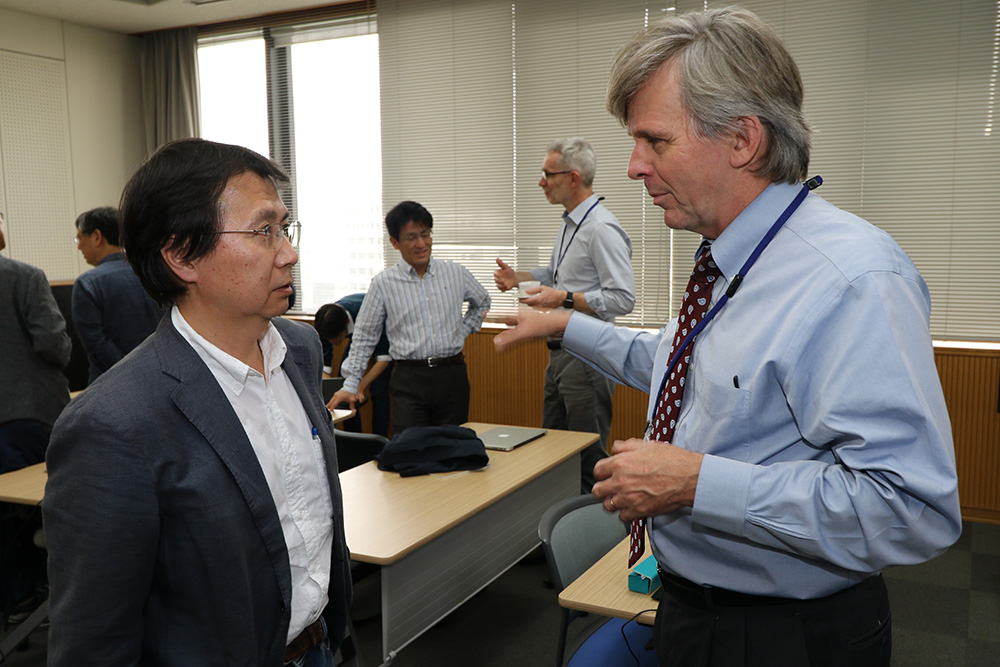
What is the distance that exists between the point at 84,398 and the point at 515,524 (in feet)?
6.71

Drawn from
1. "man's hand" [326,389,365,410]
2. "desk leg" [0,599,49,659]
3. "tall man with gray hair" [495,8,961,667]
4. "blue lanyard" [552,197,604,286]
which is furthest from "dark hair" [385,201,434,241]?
"tall man with gray hair" [495,8,961,667]

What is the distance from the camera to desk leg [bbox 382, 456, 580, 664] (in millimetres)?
2281

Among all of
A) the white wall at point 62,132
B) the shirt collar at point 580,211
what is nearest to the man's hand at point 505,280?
the shirt collar at point 580,211

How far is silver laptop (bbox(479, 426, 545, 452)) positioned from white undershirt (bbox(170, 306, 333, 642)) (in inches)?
74.4

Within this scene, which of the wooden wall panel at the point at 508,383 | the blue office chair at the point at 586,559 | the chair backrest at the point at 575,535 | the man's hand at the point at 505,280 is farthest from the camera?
the wooden wall panel at the point at 508,383

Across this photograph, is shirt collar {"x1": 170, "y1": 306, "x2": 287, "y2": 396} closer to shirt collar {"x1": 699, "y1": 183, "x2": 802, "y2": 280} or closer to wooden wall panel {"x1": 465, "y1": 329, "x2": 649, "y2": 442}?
shirt collar {"x1": 699, "y1": 183, "x2": 802, "y2": 280}

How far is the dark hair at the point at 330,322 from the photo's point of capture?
15.0ft

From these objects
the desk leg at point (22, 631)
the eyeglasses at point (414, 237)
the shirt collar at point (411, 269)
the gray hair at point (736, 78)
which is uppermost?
the gray hair at point (736, 78)

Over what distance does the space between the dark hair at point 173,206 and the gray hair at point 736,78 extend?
75 centimetres

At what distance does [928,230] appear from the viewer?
15.0 feet

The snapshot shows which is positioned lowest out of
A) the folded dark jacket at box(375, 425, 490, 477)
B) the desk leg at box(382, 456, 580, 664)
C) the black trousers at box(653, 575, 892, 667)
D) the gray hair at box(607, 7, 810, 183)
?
the desk leg at box(382, 456, 580, 664)

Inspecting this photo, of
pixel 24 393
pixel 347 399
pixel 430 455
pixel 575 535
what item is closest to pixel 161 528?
pixel 575 535

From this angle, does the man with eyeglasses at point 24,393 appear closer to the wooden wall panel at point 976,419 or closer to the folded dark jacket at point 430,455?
the folded dark jacket at point 430,455

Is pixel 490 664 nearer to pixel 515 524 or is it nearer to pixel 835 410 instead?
pixel 515 524
